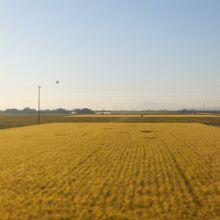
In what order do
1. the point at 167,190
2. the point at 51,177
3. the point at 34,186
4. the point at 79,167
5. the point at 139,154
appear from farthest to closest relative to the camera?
the point at 139,154, the point at 79,167, the point at 51,177, the point at 34,186, the point at 167,190

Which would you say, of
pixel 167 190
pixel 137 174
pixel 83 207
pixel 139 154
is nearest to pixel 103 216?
pixel 83 207

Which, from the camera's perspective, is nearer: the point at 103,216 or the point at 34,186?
the point at 103,216

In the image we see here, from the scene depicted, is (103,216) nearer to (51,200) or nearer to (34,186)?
(51,200)

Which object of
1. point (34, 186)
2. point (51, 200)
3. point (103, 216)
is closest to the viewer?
point (103, 216)

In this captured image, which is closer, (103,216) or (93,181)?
(103,216)

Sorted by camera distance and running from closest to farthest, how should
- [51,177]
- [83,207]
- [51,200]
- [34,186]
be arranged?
[83,207] → [51,200] → [34,186] → [51,177]

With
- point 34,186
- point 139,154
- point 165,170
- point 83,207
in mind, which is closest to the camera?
point 83,207

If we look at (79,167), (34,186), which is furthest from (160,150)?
(34,186)

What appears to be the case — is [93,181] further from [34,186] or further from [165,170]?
[165,170]
